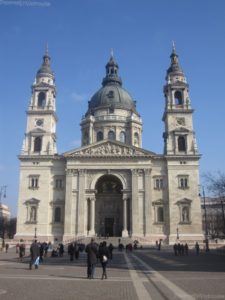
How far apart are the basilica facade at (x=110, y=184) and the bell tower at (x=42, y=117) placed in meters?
A: 0.17

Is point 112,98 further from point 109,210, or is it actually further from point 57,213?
point 57,213

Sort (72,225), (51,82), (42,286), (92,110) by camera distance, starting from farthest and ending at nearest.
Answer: (92,110), (51,82), (72,225), (42,286)

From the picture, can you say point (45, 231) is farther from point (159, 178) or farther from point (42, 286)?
point (42, 286)

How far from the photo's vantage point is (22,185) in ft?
208

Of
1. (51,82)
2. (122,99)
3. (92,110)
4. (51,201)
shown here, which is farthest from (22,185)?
(122,99)

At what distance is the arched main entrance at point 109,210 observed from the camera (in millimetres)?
66125

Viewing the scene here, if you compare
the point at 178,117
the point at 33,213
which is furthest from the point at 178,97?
the point at 33,213

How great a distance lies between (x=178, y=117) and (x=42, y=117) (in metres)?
23.6

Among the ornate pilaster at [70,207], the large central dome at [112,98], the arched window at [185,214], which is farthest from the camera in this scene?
the large central dome at [112,98]

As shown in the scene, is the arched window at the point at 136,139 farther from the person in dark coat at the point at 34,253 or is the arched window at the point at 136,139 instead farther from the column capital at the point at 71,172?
the person in dark coat at the point at 34,253

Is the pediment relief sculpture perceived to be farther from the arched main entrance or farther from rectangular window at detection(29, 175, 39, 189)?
rectangular window at detection(29, 175, 39, 189)

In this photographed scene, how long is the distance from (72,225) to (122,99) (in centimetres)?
3209

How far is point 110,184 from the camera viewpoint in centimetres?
6856

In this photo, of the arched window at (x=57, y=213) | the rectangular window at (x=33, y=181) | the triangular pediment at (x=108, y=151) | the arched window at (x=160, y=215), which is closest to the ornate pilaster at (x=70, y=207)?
the arched window at (x=57, y=213)
